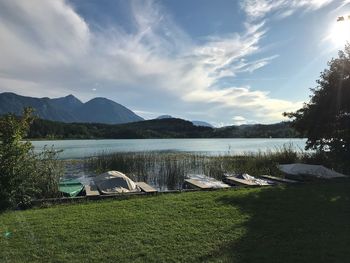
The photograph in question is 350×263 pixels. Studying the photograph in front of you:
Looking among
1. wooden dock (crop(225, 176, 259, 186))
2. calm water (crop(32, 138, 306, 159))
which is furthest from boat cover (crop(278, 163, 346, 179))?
calm water (crop(32, 138, 306, 159))

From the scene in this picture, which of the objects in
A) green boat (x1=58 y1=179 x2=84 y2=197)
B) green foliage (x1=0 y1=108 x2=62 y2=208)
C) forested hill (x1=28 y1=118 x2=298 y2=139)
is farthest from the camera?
forested hill (x1=28 y1=118 x2=298 y2=139)

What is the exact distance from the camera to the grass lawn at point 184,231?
514cm

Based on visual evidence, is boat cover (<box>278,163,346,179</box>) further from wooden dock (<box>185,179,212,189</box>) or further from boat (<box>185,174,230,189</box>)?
wooden dock (<box>185,179,212,189</box>)

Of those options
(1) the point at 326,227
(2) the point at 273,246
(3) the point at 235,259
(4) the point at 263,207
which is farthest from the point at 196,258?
(4) the point at 263,207

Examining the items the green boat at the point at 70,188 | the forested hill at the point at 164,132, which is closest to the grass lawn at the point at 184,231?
the green boat at the point at 70,188

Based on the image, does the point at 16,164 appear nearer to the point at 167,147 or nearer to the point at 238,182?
the point at 238,182

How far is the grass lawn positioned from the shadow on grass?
0.04 ft

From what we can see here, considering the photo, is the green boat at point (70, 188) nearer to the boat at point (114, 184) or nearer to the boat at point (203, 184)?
the boat at point (114, 184)

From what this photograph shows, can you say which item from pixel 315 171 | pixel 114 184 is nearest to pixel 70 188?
pixel 114 184

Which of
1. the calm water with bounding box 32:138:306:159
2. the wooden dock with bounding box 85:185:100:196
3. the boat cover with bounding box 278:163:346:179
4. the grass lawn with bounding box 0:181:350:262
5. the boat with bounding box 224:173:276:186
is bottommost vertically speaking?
the grass lawn with bounding box 0:181:350:262

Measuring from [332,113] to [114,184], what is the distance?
9.53m

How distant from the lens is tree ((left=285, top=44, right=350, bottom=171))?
48.9 feet

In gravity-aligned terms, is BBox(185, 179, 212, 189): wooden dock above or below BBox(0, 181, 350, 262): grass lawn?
above

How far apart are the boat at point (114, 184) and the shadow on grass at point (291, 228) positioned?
317 centimetres
